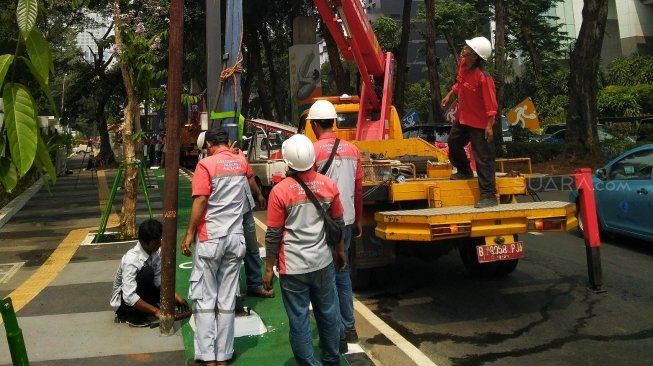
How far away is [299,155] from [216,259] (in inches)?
44.7

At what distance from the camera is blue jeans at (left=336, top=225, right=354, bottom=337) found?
4.90 metres

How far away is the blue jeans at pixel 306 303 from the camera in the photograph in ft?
13.5

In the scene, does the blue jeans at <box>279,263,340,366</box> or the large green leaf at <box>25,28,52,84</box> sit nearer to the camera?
the large green leaf at <box>25,28,52,84</box>

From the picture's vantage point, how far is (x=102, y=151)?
30.2 metres

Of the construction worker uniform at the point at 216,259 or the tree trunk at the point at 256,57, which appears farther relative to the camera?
the tree trunk at the point at 256,57

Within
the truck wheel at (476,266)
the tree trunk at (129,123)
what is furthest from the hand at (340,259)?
the tree trunk at (129,123)

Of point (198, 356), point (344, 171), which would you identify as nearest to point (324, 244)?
point (344, 171)

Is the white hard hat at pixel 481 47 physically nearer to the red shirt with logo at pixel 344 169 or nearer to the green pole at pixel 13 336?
the red shirt with logo at pixel 344 169

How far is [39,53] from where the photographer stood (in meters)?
1.35

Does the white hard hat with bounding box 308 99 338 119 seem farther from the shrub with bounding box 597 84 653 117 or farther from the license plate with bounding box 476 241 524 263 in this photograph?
the shrub with bounding box 597 84 653 117

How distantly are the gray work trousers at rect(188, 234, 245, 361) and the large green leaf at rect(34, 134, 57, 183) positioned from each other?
10.6 feet

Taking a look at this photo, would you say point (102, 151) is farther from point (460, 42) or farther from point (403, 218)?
point (460, 42)

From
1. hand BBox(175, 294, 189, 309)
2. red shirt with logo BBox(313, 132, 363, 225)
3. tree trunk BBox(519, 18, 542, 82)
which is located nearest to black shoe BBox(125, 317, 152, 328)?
hand BBox(175, 294, 189, 309)

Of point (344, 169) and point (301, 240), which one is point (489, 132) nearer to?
point (344, 169)
